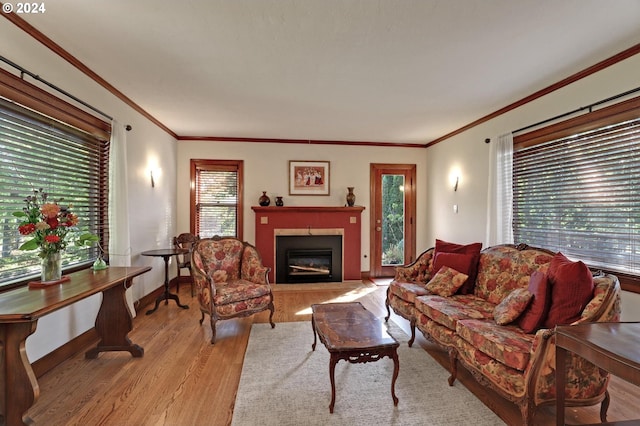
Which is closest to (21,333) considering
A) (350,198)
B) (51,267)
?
(51,267)

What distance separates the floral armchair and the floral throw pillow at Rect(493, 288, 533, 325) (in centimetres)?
223

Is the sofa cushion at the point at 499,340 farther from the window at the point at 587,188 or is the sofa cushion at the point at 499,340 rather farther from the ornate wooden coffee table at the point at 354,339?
the window at the point at 587,188

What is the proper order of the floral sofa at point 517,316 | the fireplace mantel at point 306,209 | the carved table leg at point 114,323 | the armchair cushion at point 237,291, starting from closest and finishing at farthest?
the floral sofa at point 517,316, the carved table leg at point 114,323, the armchair cushion at point 237,291, the fireplace mantel at point 306,209

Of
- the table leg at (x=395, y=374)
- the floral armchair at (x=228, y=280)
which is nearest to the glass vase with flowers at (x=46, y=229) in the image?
the floral armchair at (x=228, y=280)

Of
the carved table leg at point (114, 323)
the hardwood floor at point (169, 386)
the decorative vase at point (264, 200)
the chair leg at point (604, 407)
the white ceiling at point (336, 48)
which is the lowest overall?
the hardwood floor at point (169, 386)

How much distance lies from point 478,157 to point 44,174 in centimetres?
491

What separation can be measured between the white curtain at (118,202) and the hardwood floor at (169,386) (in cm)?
67

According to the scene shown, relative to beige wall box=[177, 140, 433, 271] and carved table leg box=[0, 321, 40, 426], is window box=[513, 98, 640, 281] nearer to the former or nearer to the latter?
beige wall box=[177, 140, 433, 271]

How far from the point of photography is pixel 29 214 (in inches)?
79.0

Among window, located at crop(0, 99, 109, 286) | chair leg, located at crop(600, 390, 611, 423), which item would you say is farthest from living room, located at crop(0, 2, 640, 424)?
chair leg, located at crop(600, 390, 611, 423)

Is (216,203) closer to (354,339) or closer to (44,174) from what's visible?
(44,174)

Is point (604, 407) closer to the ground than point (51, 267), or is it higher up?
Answer: closer to the ground

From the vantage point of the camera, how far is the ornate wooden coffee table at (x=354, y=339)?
6.15 ft

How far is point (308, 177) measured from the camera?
215 inches
